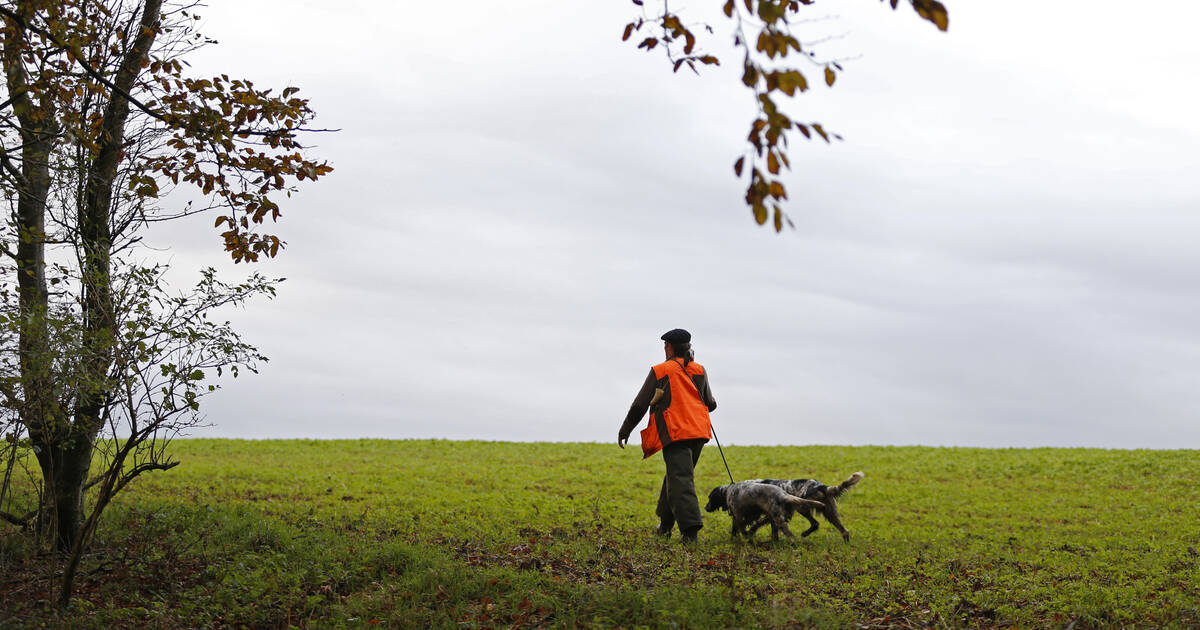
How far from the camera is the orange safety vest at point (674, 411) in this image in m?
12.1

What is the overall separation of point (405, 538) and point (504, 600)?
381 cm

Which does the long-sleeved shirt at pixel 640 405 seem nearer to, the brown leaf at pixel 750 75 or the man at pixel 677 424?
the man at pixel 677 424

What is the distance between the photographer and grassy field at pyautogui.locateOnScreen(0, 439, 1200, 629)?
8.26m

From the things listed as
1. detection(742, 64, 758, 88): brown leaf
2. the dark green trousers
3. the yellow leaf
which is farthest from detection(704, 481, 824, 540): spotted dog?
detection(742, 64, 758, 88): brown leaf

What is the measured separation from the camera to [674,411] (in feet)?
39.7

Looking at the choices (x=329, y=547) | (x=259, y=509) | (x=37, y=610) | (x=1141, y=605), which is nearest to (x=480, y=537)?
(x=329, y=547)

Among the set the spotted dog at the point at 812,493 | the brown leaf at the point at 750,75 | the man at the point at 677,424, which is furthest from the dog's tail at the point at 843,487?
the brown leaf at the point at 750,75

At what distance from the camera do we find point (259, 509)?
13734 mm

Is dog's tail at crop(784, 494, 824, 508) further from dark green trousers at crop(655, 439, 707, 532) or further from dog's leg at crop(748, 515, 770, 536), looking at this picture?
dark green trousers at crop(655, 439, 707, 532)

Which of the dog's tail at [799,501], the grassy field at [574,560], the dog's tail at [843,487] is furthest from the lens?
the dog's tail at [843,487]

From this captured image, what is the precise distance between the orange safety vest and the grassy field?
1352mm

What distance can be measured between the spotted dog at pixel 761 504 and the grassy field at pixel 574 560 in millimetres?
300

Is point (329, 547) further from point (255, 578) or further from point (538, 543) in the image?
point (538, 543)

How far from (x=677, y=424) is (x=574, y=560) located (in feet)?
7.96
